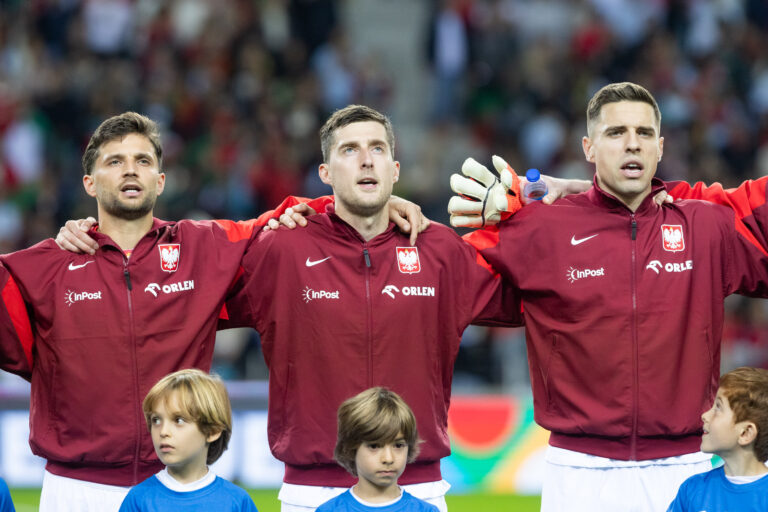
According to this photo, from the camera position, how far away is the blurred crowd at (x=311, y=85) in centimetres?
1382

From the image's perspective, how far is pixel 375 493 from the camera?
201 inches

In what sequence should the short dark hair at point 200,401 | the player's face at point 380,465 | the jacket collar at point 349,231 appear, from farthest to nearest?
1. the jacket collar at point 349,231
2. the short dark hair at point 200,401
3. the player's face at point 380,465

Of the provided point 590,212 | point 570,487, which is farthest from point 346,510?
point 590,212

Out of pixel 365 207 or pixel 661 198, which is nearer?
pixel 365 207

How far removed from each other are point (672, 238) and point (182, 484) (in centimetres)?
265

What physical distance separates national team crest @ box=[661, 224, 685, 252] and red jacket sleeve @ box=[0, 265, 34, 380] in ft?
10.3

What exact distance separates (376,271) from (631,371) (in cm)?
133

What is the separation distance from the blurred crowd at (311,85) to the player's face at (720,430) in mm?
8322

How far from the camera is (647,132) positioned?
19.3ft

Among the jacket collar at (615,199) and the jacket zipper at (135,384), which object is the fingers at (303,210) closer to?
the jacket zipper at (135,384)

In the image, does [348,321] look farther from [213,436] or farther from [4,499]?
[4,499]

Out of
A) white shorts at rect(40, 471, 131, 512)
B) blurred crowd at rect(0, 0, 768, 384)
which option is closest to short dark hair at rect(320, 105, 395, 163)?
white shorts at rect(40, 471, 131, 512)

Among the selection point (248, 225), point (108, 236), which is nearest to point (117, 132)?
point (108, 236)

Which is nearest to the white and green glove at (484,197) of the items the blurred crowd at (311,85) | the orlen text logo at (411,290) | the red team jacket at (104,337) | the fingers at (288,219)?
the orlen text logo at (411,290)
